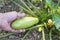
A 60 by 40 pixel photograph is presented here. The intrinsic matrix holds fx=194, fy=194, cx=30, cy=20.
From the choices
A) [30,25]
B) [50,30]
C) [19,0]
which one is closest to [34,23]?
[30,25]

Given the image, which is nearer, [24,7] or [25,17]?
[25,17]

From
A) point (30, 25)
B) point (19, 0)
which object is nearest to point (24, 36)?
point (30, 25)

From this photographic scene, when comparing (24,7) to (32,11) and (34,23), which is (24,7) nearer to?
(32,11)

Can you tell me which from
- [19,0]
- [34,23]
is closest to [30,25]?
[34,23]

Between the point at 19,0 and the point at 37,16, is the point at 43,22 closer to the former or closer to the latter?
the point at 37,16

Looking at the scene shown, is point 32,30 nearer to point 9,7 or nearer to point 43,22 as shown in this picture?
point 43,22

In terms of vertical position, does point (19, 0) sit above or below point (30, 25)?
above

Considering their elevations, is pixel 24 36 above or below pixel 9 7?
below

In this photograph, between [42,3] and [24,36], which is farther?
[42,3]

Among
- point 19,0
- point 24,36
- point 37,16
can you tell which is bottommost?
point 24,36
